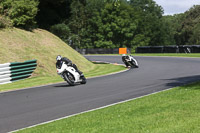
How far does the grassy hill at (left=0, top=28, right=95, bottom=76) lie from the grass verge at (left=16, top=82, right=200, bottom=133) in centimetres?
1367

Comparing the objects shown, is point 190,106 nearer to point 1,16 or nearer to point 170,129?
point 170,129

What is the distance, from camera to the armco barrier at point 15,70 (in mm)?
19773

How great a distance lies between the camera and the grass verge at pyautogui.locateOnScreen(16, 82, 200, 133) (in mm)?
7282

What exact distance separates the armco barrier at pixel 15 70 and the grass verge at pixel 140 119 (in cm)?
1062

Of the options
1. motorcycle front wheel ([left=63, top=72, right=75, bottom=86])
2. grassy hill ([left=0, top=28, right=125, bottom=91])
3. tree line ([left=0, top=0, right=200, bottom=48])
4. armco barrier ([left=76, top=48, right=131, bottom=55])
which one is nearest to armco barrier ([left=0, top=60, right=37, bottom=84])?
grassy hill ([left=0, top=28, right=125, bottom=91])

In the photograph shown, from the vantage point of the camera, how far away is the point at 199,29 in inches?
3575

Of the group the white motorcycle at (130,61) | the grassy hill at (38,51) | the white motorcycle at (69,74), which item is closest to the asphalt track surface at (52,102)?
the white motorcycle at (69,74)

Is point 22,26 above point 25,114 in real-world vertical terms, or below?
above

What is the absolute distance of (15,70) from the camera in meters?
20.6

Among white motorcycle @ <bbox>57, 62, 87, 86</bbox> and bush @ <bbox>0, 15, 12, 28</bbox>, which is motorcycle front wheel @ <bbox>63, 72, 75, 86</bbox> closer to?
white motorcycle @ <bbox>57, 62, 87, 86</bbox>

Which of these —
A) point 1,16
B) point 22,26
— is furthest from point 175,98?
point 22,26

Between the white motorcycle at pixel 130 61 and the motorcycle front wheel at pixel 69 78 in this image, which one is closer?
the motorcycle front wheel at pixel 69 78

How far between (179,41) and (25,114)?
101887 millimetres

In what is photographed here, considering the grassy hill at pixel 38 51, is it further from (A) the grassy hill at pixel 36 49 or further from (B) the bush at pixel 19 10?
(B) the bush at pixel 19 10
